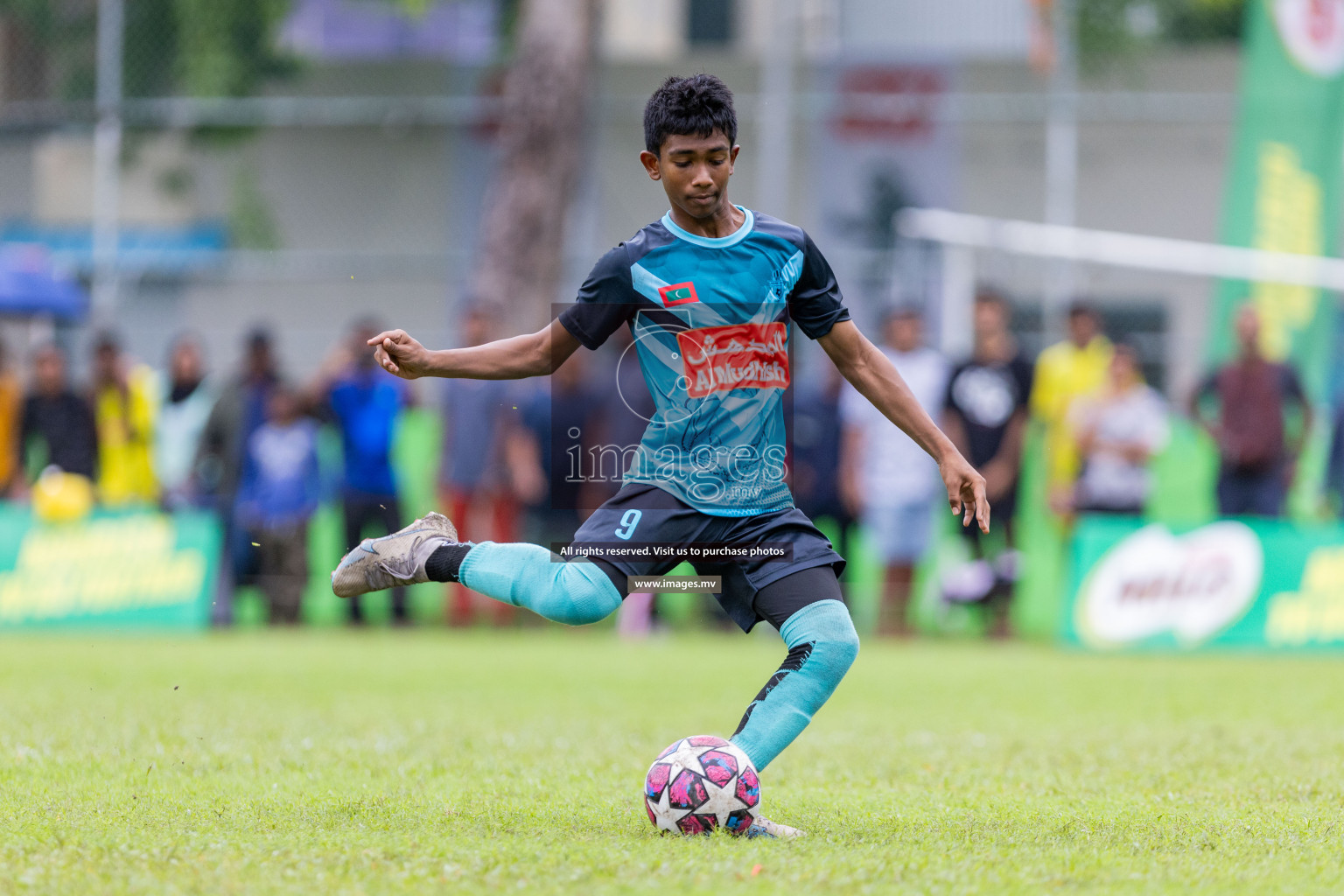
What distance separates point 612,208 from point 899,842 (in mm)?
16581

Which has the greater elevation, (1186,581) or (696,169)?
(696,169)

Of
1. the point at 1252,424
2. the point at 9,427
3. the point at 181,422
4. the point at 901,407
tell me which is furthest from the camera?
the point at 9,427

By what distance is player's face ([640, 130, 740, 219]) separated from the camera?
14.1ft

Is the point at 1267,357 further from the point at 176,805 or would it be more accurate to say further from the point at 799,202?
the point at 176,805

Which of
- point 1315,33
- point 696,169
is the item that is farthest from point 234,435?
point 1315,33

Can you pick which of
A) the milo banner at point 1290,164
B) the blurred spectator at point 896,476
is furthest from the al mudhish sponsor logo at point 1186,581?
the milo banner at point 1290,164

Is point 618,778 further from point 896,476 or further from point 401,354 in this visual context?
point 896,476

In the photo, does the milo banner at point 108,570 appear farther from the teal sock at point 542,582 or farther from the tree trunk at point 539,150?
the teal sock at point 542,582

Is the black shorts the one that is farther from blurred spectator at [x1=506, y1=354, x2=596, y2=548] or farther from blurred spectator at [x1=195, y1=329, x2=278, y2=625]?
blurred spectator at [x1=195, y1=329, x2=278, y2=625]

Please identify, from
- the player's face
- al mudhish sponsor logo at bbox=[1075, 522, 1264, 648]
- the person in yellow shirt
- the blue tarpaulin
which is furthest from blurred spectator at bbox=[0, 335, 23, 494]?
the player's face

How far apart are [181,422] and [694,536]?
32.7 ft

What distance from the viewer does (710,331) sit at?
14.7 feet

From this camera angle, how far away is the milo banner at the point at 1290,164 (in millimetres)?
13727

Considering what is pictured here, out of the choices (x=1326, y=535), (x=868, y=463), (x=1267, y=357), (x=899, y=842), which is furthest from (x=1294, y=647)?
(x=899, y=842)
